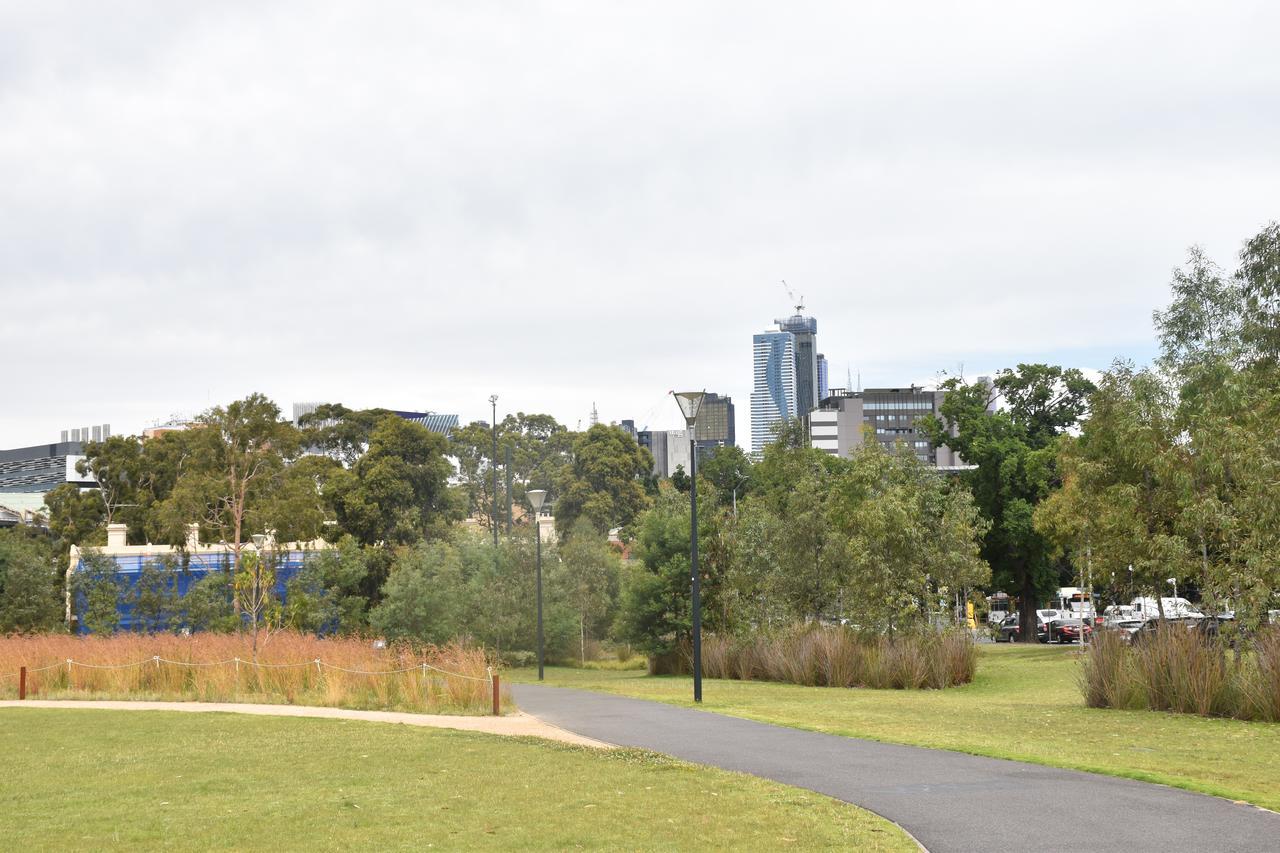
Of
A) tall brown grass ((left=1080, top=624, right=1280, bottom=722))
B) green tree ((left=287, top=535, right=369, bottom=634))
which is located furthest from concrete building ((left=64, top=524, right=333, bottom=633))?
tall brown grass ((left=1080, top=624, right=1280, bottom=722))

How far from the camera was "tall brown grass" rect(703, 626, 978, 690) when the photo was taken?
30.5 m

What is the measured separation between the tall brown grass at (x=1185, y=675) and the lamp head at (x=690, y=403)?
8.92 m

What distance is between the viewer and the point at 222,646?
96.8 feet

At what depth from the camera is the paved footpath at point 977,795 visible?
9.62 meters

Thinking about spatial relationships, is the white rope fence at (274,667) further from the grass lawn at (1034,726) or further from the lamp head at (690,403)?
the lamp head at (690,403)

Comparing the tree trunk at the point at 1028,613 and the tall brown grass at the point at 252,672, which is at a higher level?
the tall brown grass at the point at 252,672

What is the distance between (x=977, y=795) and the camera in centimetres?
1173

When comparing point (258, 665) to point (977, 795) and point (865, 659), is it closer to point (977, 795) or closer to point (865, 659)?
point (865, 659)

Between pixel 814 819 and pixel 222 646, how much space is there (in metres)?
22.3

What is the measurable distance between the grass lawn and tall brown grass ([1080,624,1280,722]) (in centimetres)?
48

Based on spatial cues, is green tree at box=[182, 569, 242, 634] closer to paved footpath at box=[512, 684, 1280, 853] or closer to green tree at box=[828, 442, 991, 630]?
green tree at box=[828, 442, 991, 630]

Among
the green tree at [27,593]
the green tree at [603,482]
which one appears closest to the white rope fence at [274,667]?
the green tree at [27,593]

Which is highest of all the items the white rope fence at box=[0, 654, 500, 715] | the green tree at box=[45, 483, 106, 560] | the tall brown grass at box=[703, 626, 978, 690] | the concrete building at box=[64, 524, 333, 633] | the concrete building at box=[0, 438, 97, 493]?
the concrete building at box=[0, 438, 97, 493]

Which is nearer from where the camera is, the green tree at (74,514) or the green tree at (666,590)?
the green tree at (666,590)
